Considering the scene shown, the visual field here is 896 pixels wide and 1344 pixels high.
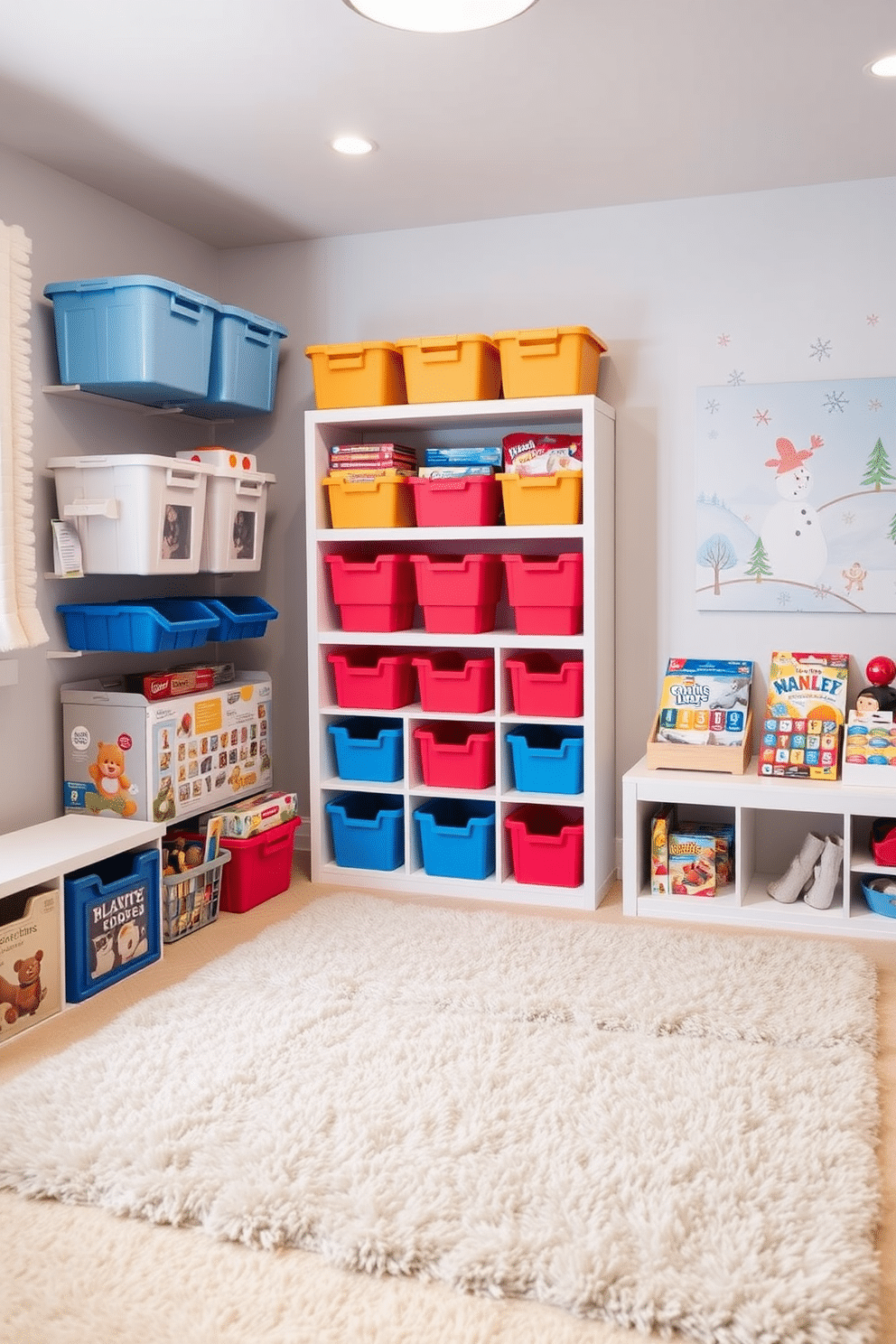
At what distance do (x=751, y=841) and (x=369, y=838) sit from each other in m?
1.29

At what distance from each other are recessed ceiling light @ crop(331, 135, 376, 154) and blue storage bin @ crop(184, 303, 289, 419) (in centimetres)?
66

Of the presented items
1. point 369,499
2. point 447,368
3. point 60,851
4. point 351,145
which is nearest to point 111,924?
point 60,851

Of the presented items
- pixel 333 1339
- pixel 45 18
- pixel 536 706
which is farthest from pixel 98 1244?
pixel 45 18

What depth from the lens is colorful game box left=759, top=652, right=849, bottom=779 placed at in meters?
3.45

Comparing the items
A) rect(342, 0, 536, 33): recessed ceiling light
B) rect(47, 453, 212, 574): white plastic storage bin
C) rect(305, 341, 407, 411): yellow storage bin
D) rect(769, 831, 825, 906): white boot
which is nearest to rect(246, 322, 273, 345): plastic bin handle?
rect(305, 341, 407, 411): yellow storage bin

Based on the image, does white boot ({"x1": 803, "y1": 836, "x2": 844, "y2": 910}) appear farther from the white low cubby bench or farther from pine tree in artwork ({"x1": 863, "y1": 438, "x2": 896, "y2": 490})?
the white low cubby bench

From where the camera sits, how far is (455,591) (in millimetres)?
3729

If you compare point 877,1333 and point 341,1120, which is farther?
point 341,1120

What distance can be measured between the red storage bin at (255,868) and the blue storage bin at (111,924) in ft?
1.26

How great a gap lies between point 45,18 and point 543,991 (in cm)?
254

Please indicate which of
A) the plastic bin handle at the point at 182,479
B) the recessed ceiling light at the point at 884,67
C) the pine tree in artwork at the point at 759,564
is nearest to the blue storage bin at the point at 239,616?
the plastic bin handle at the point at 182,479

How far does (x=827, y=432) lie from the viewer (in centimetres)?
361

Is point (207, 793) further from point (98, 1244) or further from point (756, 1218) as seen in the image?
point (756, 1218)

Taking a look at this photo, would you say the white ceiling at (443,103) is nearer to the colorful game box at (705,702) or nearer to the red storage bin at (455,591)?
the red storage bin at (455,591)
